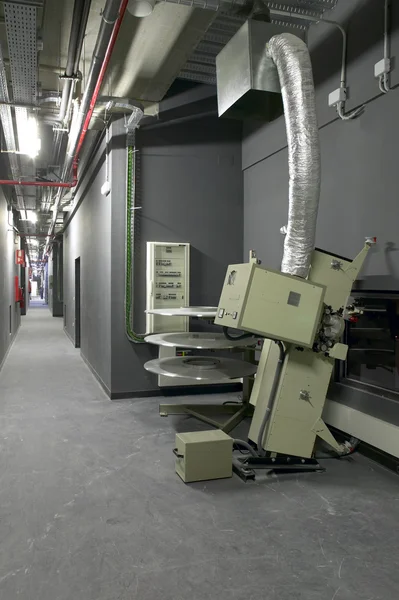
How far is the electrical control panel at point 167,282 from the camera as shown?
5.27 metres

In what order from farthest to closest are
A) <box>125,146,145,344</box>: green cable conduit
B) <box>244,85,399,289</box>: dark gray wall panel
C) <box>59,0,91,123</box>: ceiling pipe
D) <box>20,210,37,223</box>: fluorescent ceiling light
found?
<box>20,210,37,223</box>: fluorescent ceiling light
<box>125,146,145,344</box>: green cable conduit
<box>244,85,399,289</box>: dark gray wall panel
<box>59,0,91,123</box>: ceiling pipe

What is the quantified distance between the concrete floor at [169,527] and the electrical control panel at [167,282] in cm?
153

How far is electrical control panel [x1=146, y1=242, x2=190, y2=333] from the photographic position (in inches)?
208

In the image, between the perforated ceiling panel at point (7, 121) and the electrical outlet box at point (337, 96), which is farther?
the perforated ceiling panel at point (7, 121)

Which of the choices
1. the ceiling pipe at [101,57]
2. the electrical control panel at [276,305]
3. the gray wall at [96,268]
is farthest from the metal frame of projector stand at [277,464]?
the ceiling pipe at [101,57]

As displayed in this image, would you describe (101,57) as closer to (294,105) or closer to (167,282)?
(294,105)

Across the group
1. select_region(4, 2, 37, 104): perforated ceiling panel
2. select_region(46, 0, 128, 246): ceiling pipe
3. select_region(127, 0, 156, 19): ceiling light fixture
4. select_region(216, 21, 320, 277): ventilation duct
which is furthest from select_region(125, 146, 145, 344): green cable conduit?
select_region(127, 0, 156, 19): ceiling light fixture

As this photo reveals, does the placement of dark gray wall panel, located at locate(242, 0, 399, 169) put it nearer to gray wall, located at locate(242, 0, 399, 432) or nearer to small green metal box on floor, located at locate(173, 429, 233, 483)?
gray wall, located at locate(242, 0, 399, 432)

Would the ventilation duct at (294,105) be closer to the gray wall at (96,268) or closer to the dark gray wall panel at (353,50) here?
the dark gray wall panel at (353,50)

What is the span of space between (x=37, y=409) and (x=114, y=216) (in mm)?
2291

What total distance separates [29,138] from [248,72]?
2873 mm

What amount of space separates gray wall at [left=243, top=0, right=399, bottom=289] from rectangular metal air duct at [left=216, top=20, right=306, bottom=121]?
425 millimetres

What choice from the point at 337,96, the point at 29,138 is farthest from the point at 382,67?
the point at 29,138

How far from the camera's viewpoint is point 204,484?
3029 mm
